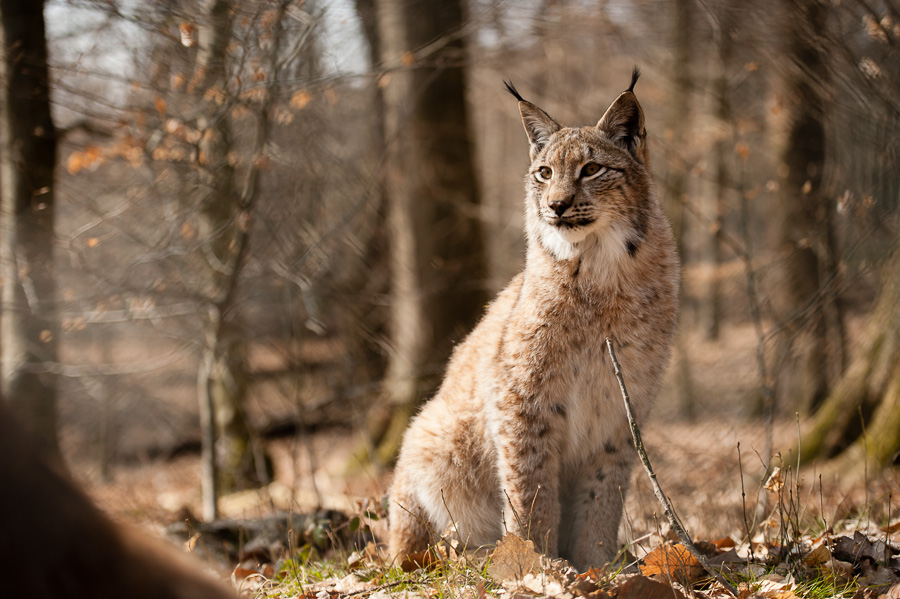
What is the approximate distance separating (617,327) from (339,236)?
16.7 feet

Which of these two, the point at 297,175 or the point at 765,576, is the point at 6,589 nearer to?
the point at 765,576

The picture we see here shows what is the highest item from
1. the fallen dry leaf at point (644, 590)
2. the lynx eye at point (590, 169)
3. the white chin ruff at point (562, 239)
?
the lynx eye at point (590, 169)

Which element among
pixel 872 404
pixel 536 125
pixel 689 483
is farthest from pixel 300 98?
pixel 689 483

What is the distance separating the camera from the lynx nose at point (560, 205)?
3.74 m

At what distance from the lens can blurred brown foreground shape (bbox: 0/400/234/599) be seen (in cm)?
166

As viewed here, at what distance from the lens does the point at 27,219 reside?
681cm

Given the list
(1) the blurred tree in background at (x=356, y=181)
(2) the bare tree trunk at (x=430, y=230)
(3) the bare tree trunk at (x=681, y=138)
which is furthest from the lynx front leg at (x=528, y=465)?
(3) the bare tree trunk at (x=681, y=138)

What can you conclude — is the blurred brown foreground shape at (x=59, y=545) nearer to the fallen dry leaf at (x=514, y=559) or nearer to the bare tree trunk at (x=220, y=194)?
the fallen dry leaf at (x=514, y=559)

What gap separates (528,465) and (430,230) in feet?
20.5

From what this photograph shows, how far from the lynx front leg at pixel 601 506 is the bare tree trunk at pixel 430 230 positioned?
16.6ft

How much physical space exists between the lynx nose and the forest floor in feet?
4.81

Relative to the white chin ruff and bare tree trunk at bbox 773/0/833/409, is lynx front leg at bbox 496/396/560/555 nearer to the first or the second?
the white chin ruff

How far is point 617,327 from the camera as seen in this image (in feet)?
12.7

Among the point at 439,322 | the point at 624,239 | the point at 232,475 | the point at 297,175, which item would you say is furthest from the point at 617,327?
the point at 232,475
